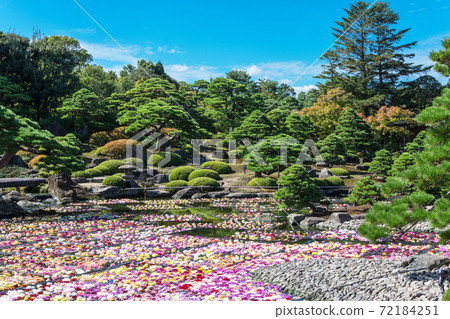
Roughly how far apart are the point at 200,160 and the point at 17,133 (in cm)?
1500

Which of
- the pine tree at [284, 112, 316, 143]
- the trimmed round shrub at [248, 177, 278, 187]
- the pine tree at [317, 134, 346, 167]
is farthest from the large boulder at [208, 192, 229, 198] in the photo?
the pine tree at [284, 112, 316, 143]

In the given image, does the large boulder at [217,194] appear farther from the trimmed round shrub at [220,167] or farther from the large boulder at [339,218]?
the large boulder at [339,218]

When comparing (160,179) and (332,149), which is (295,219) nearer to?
(160,179)

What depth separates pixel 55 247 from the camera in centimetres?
712

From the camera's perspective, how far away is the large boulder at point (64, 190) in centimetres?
1430

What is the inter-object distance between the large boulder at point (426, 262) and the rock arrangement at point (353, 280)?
0.26 ft

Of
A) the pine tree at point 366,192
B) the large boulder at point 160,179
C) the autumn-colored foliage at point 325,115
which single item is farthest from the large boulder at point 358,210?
the autumn-colored foliage at point 325,115

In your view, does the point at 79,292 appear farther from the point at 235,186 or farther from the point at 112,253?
the point at 235,186

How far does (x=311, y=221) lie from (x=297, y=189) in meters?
1.15

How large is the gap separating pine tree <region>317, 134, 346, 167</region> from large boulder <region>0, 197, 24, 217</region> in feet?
54.7

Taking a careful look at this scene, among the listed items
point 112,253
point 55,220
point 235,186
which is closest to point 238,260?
point 112,253

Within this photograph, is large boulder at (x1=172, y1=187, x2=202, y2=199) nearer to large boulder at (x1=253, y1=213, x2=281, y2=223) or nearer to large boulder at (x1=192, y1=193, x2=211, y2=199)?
large boulder at (x1=192, y1=193, x2=211, y2=199)

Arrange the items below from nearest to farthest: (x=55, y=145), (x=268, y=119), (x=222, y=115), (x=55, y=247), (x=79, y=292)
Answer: (x=79, y=292) < (x=55, y=247) < (x=55, y=145) < (x=268, y=119) < (x=222, y=115)

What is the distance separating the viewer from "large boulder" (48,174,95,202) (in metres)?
14.3
